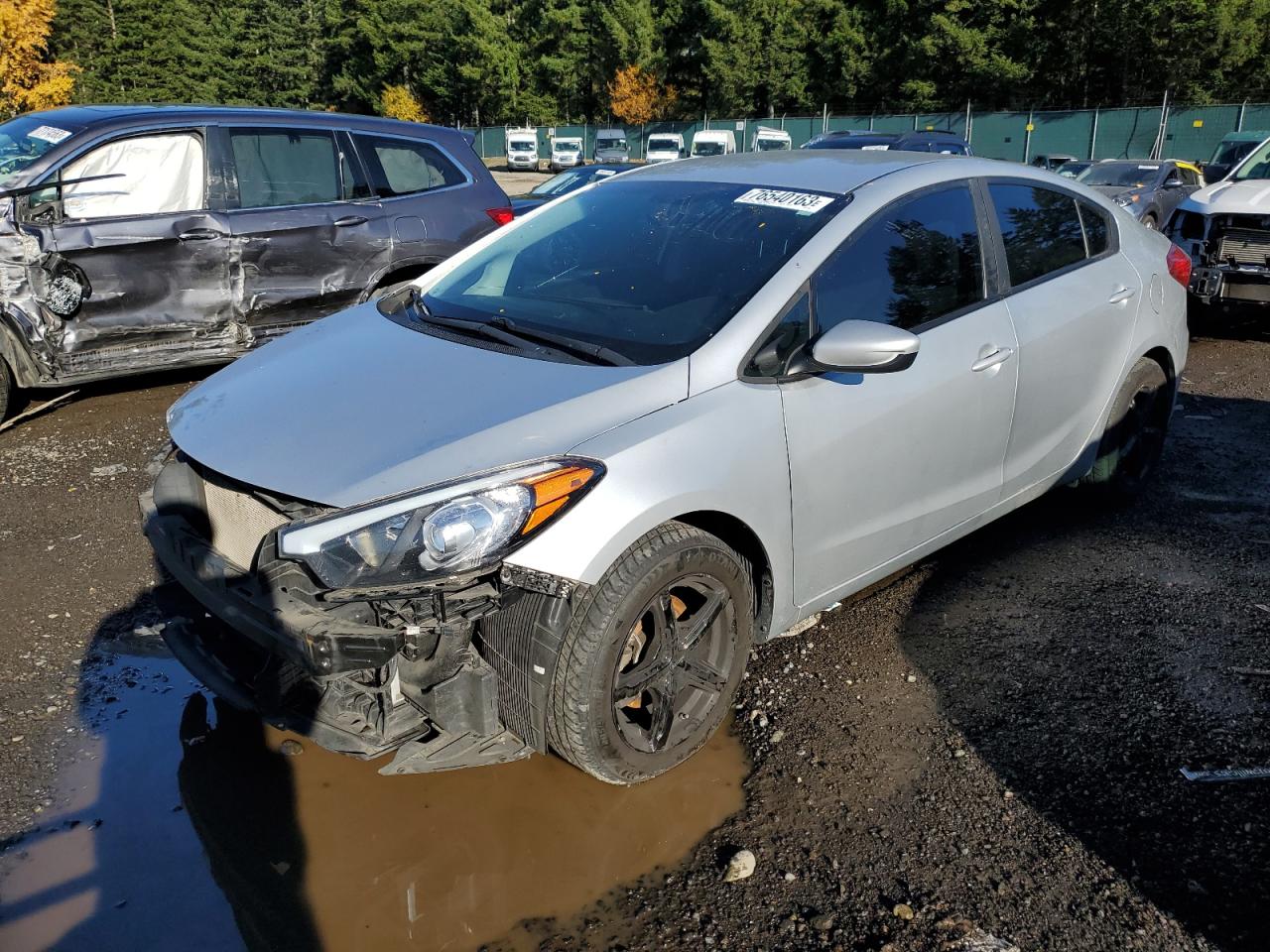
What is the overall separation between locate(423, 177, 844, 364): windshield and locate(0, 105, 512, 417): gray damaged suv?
6.91 ft

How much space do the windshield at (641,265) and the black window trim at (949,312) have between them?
0.11 m

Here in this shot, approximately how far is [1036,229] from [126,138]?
5175 millimetres

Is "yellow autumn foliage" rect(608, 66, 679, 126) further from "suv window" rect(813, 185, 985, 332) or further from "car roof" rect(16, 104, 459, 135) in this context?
"suv window" rect(813, 185, 985, 332)

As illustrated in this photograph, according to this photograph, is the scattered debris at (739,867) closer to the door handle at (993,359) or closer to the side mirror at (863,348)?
the side mirror at (863,348)

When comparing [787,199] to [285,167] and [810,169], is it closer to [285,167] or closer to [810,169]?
[810,169]

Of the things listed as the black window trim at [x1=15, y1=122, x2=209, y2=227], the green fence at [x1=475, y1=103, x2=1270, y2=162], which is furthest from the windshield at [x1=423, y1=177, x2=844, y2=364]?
the green fence at [x1=475, y1=103, x2=1270, y2=162]

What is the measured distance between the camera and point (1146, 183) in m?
15.1

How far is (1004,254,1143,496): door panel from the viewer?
3.80 metres

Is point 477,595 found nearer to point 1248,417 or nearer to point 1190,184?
point 1248,417

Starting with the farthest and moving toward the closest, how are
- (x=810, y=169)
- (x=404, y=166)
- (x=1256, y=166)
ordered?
1. (x=1256, y=166)
2. (x=404, y=166)
3. (x=810, y=169)

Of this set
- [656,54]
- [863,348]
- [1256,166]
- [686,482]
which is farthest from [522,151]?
[686,482]

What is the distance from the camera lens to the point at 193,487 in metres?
2.94

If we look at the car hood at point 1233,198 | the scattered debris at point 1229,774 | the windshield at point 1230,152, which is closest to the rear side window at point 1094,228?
the scattered debris at point 1229,774

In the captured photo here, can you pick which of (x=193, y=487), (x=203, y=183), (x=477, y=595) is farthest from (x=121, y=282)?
(x=477, y=595)
